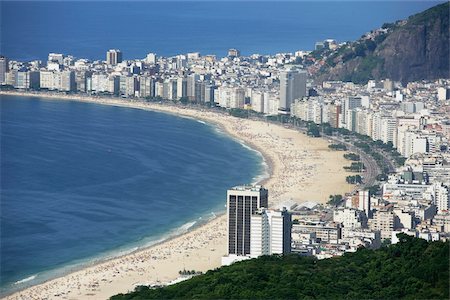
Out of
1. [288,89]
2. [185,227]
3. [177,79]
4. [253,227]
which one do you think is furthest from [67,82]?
[253,227]

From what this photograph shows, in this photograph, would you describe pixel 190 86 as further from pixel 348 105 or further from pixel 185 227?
pixel 185 227

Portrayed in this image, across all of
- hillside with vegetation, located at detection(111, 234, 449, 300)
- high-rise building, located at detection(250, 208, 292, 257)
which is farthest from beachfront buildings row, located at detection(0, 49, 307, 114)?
hillside with vegetation, located at detection(111, 234, 449, 300)

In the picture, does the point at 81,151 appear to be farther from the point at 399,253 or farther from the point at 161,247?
the point at 399,253

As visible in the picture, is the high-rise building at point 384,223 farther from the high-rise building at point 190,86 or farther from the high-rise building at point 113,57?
the high-rise building at point 113,57

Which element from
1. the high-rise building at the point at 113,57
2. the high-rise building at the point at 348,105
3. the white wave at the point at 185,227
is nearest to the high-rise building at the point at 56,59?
the high-rise building at the point at 113,57

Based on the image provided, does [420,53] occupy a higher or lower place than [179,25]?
lower

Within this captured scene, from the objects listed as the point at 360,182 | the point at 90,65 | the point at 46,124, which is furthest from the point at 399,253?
the point at 90,65

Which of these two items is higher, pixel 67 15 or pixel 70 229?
pixel 67 15
